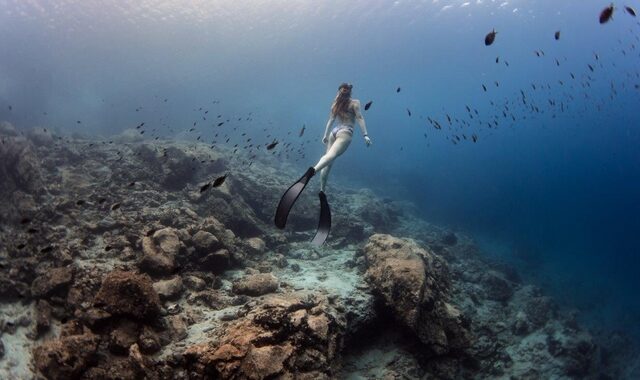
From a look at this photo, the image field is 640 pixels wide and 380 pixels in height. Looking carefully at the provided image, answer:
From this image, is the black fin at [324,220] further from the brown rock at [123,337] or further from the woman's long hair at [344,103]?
the brown rock at [123,337]

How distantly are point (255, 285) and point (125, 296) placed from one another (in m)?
2.50

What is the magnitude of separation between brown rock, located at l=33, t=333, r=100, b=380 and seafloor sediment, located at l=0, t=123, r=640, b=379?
0.05 feet

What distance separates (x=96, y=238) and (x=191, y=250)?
7.96 feet

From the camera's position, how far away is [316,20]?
36406mm

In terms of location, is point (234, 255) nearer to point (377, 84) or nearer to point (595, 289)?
point (595, 289)

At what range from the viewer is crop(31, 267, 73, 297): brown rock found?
595cm

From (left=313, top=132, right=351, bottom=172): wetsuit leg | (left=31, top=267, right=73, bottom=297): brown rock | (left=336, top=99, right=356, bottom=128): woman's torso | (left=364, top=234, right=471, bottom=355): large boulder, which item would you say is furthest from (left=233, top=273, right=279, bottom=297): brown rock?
(left=336, top=99, right=356, bottom=128): woman's torso

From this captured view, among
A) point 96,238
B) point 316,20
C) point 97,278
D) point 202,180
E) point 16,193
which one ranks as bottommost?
point 97,278

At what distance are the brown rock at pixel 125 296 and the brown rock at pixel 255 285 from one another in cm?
204

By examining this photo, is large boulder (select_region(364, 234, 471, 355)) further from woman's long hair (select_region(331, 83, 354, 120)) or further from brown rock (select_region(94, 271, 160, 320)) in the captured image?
brown rock (select_region(94, 271, 160, 320))

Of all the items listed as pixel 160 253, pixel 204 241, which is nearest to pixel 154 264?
pixel 160 253

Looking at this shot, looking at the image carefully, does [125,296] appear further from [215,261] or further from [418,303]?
[418,303]

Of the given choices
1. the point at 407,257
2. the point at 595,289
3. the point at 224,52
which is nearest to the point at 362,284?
the point at 407,257

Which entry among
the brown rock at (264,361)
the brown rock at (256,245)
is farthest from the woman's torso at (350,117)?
the brown rock at (264,361)
